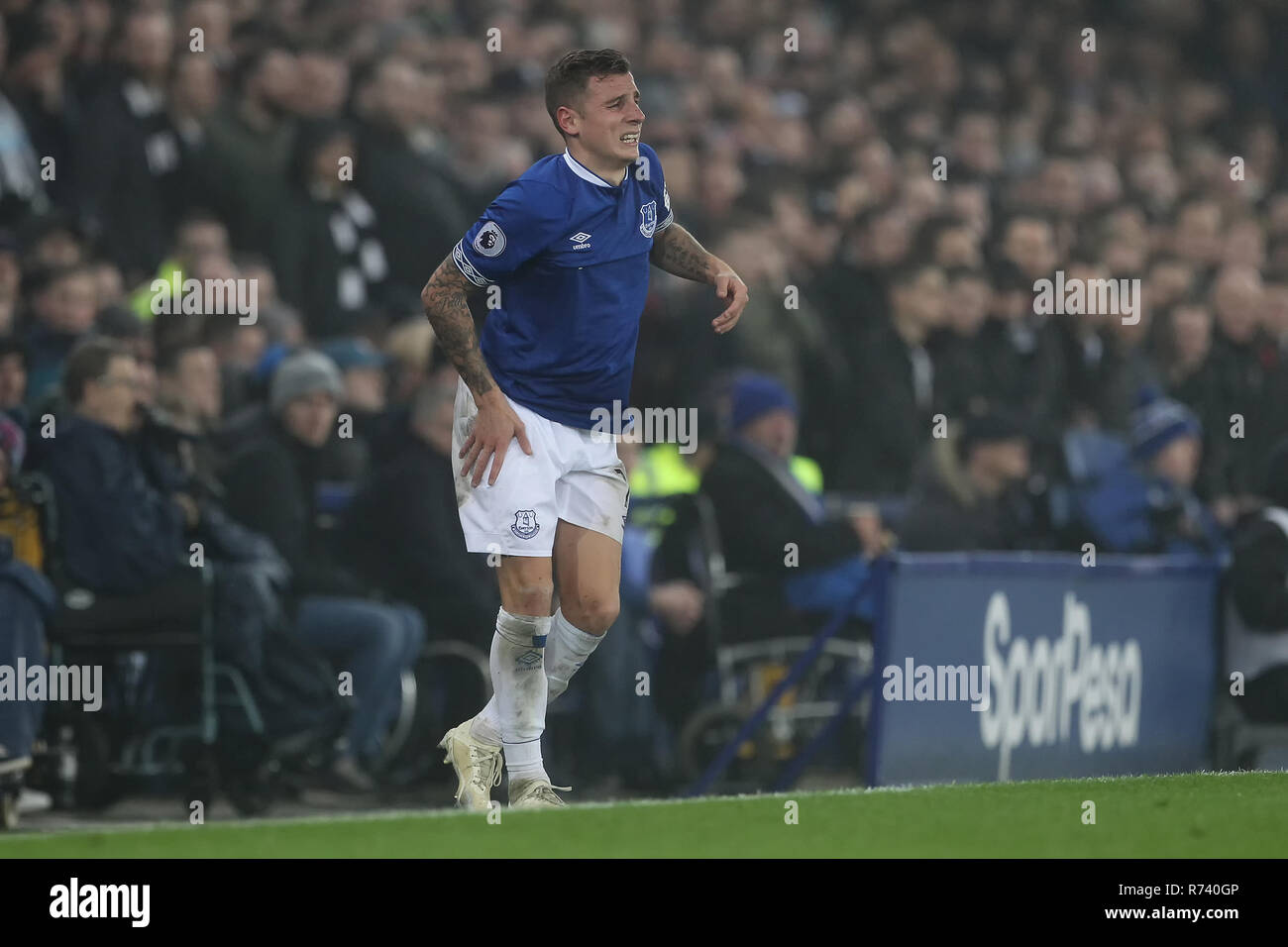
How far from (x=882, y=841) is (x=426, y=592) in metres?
4.40

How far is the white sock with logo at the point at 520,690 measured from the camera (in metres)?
6.77

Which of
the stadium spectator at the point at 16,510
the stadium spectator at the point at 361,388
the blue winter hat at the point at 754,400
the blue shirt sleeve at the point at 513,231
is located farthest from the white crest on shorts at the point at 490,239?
the blue winter hat at the point at 754,400

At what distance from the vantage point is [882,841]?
6012 millimetres

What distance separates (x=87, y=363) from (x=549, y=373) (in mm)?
2926

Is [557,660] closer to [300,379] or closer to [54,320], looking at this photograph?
[300,379]

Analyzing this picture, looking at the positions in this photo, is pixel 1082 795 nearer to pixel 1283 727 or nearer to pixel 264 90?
pixel 1283 727

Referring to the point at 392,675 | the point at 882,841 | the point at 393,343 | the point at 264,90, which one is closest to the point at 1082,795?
the point at 882,841

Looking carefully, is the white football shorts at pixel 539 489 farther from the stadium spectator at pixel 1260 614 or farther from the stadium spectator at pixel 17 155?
the stadium spectator at pixel 1260 614

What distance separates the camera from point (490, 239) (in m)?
6.46

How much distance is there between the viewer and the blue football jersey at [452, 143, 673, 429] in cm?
650

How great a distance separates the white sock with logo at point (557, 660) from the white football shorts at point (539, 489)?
1.15ft

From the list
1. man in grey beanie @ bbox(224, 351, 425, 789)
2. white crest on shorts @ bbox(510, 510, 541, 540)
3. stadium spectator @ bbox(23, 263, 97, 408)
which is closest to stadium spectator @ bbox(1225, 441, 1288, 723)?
man in grey beanie @ bbox(224, 351, 425, 789)

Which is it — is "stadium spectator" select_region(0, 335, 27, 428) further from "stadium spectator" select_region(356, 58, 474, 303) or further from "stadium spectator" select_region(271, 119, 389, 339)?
"stadium spectator" select_region(356, 58, 474, 303)
